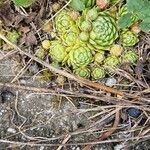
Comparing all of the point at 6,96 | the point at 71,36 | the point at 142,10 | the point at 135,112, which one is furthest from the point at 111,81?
the point at 6,96

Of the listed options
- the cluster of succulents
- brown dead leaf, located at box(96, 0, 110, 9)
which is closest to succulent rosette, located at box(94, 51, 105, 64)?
the cluster of succulents

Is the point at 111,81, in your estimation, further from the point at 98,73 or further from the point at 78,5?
the point at 78,5

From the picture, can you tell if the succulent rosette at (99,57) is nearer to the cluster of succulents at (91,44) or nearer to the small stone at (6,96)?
the cluster of succulents at (91,44)

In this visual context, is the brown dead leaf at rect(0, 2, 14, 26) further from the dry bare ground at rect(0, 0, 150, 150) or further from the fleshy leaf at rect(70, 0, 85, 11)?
the fleshy leaf at rect(70, 0, 85, 11)

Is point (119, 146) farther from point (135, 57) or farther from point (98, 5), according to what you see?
point (98, 5)

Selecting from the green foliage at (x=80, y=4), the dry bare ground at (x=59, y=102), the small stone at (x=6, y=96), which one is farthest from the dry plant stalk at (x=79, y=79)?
the green foliage at (x=80, y=4)

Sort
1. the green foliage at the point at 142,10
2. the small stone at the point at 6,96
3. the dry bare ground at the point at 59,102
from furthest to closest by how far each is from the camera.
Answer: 1. the small stone at the point at 6,96
2. the dry bare ground at the point at 59,102
3. the green foliage at the point at 142,10

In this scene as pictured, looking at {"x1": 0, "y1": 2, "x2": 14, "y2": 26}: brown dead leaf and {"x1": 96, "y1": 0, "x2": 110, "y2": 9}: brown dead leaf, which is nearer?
{"x1": 96, "y1": 0, "x2": 110, "y2": 9}: brown dead leaf
